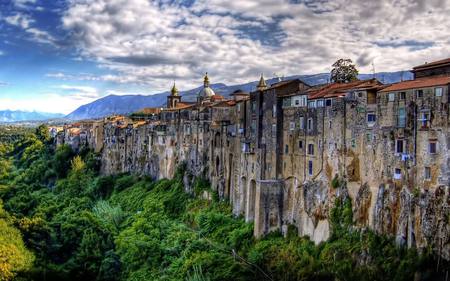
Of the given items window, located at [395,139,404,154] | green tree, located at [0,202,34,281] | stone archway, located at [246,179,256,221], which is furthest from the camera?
stone archway, located at [246,179,256,221]

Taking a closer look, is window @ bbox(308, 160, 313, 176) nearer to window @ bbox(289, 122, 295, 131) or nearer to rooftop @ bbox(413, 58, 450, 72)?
window @ bbox(289, 122, 295, 131)

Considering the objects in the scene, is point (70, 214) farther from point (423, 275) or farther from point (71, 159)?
point (423, 275)

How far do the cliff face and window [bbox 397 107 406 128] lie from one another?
19 cm

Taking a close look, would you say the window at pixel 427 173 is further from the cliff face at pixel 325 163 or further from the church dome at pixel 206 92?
the church dome at pixel 206 92

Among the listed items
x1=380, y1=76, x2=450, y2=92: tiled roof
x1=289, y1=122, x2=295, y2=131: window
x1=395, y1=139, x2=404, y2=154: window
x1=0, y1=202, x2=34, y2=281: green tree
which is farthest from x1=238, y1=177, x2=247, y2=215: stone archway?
x1=0, y1=202, x2=34, y2=281: green tree

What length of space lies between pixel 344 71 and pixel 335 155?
22.0 meters

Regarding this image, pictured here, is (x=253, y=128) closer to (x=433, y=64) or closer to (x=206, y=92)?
(x=433, y=64)

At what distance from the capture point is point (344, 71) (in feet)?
176

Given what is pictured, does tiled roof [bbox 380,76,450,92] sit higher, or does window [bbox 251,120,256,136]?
tiled roof [bbox 380,76,450,92]

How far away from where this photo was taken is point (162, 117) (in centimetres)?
6894

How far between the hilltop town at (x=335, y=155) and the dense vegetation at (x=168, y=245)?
1.31 metres

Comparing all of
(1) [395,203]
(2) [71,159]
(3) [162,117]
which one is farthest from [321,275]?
(2) [71,159]

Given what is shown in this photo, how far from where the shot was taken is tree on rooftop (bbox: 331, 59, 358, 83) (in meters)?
53.0

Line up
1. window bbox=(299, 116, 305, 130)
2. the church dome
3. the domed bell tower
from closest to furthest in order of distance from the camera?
window bbox=(299, 116, 305, 130), the church dome, the domed bell tower
